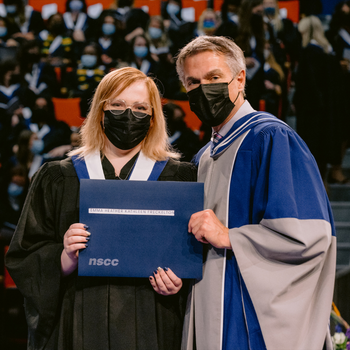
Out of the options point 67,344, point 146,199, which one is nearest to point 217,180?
point 146,199

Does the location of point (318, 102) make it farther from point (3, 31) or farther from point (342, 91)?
point (3, 31)

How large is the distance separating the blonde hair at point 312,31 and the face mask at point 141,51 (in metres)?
2.19

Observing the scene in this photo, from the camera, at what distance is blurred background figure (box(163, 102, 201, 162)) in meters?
5.09

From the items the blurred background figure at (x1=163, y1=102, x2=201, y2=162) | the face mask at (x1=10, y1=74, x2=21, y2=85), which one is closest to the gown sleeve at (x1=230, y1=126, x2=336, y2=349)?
the blurred background figure at (x1=163, y1=102, x2=201, y2=162)

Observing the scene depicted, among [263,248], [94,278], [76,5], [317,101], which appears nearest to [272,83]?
[317,101]

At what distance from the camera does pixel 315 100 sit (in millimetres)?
5199

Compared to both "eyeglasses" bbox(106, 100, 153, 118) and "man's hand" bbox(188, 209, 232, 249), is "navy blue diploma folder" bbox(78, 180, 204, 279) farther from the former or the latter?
"eyeglasses" bbox(106, 100, 153, 118)

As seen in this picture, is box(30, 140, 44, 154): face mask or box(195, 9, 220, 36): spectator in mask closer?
box(30, 140, 44, 154): face mask

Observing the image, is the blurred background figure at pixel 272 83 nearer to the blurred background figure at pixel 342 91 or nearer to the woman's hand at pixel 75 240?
the blurred background figure at pixel 342 91

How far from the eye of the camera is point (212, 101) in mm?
1839

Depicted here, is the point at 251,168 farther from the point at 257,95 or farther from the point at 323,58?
the point at 323,58

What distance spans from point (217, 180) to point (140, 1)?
17.9ft

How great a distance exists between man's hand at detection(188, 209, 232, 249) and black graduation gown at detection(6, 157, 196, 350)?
0.33m

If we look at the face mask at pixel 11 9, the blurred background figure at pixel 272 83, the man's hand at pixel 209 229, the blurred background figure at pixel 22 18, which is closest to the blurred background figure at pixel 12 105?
the blurred background figure at pixel 22 18
